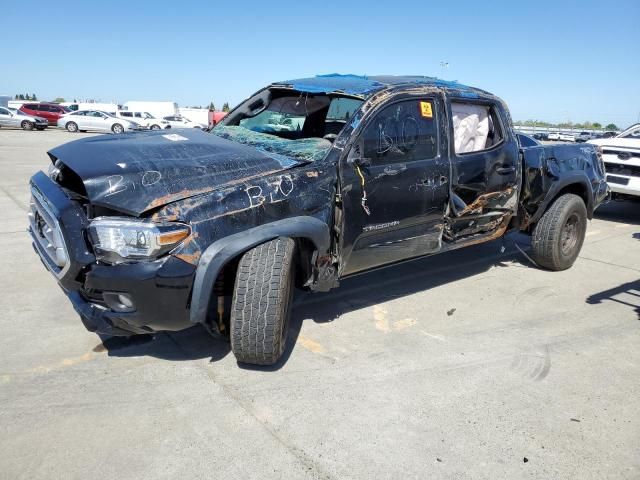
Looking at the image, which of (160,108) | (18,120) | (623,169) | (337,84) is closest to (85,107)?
(160,108)

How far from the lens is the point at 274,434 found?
2652 millimetres

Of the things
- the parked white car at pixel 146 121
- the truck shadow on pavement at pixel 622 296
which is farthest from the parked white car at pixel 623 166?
the parked white car at pixel 146 121

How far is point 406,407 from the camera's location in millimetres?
2939

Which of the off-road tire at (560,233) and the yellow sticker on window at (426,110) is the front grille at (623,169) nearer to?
the off-road tire at (560,233)

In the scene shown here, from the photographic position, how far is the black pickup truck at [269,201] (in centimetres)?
282

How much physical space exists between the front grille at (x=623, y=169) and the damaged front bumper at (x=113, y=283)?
7809mm

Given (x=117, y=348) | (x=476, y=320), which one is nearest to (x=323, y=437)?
(x=117, y=348)

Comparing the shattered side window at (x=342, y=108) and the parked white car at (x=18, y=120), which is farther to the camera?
the parked white car at (x=18, y=120)

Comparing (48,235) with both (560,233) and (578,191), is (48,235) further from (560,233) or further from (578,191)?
(578,191)

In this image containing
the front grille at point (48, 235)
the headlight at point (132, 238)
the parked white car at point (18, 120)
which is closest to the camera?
the headlight at point (132, 238)

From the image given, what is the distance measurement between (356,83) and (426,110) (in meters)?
0.59

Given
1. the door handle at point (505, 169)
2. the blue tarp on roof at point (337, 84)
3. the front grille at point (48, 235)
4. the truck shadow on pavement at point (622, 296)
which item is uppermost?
the blue tarp on roof at point (337, 84)

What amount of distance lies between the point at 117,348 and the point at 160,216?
1.21m

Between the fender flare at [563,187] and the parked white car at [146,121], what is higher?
the fender flare at [563,187]
